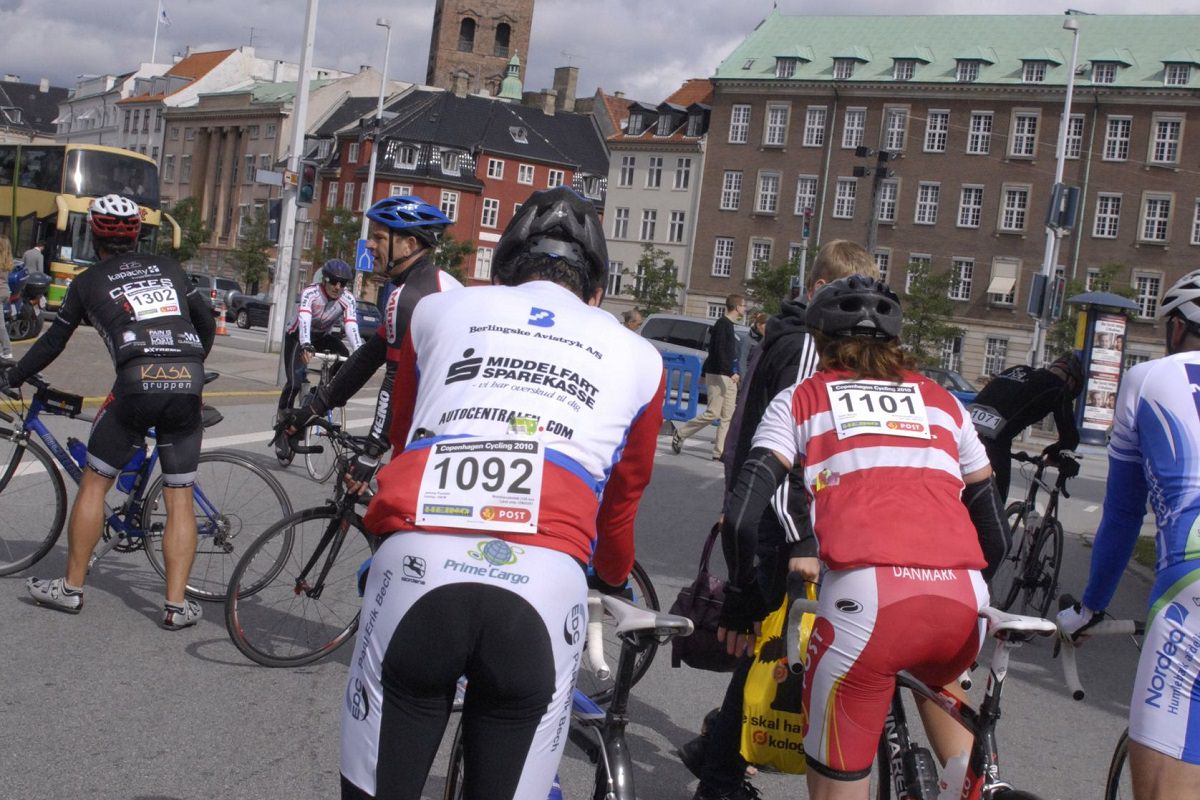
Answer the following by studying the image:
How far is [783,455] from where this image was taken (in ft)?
10.9

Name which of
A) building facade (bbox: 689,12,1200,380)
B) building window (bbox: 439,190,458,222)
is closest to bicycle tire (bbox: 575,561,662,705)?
building facade (bbox: 689,12,1200,380)

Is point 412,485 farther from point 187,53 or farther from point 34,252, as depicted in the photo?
point 187,53

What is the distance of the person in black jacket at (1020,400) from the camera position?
27.8ft

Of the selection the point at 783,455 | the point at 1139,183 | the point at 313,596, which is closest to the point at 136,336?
the point at 313,596

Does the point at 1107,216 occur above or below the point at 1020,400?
above

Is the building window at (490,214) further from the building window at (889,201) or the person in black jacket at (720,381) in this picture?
the person in black jacket at (720,381)

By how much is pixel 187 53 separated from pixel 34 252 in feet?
314

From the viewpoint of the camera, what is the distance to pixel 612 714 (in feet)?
9.98

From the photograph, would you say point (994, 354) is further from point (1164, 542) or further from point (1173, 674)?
point (1173, 674)

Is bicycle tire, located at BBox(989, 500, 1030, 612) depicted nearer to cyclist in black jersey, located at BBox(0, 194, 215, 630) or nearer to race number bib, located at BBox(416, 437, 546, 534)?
cyclist in black jersey, located at BBox(0, 194, 215, 630)

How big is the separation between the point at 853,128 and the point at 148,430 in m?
65.2

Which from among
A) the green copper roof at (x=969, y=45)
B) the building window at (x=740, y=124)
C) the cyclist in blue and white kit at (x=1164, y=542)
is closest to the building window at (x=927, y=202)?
the green copper roof at (x=969, y=45)

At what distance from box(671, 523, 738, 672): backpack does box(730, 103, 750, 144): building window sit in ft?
228

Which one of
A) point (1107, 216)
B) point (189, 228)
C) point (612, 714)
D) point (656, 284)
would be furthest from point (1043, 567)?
point (189, 228)
